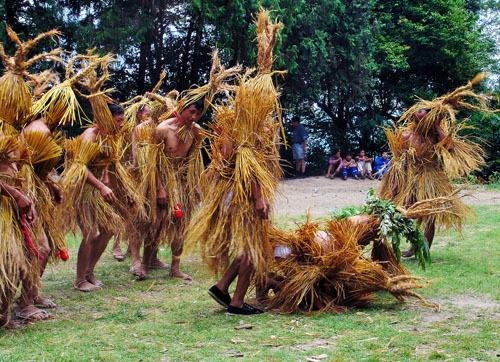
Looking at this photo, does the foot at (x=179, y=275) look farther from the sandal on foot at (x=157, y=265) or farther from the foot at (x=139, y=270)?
the sandal on foot at (x=157, y=265)

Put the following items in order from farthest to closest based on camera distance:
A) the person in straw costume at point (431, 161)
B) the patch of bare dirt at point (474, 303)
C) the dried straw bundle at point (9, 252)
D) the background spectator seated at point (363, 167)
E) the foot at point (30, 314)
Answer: the background spectator seated at point (363, 167), the person in straw costume at point (431, 161), the patch of bare dirt at point (474, 303), the foot at point (30, 314), the dried straw bundle at point (9, 252)

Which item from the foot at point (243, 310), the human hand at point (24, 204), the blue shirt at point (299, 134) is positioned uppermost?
the blue shirt at point (299, 134)

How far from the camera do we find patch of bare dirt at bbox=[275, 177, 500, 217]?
424 inches

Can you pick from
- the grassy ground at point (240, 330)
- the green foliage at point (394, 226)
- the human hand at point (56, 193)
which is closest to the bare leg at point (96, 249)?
the grassy ground at point (240, 330)

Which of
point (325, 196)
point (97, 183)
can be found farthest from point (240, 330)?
point (325, 196)

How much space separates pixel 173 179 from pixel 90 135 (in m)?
0.79

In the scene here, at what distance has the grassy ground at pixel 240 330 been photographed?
3584 millimetres

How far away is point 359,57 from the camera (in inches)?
635

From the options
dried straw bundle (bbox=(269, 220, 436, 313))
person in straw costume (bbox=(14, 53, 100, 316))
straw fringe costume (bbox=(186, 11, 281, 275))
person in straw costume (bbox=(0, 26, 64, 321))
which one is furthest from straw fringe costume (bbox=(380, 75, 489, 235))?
person in straw costume (bbox=(0, 26, 64, 321))

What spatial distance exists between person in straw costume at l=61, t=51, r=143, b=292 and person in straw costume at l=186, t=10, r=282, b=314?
1160 millimetres

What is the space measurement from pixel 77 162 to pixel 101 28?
7.62 metres

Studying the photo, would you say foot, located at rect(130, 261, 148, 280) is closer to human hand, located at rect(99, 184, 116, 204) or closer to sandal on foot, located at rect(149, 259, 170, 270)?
sandal on foot, located at rect(149, 259, 170, 270)

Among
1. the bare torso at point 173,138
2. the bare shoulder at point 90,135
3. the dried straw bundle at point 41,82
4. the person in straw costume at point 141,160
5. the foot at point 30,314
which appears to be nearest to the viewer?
the foot at point 30,314

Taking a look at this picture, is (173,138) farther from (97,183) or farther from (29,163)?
(29,163)
